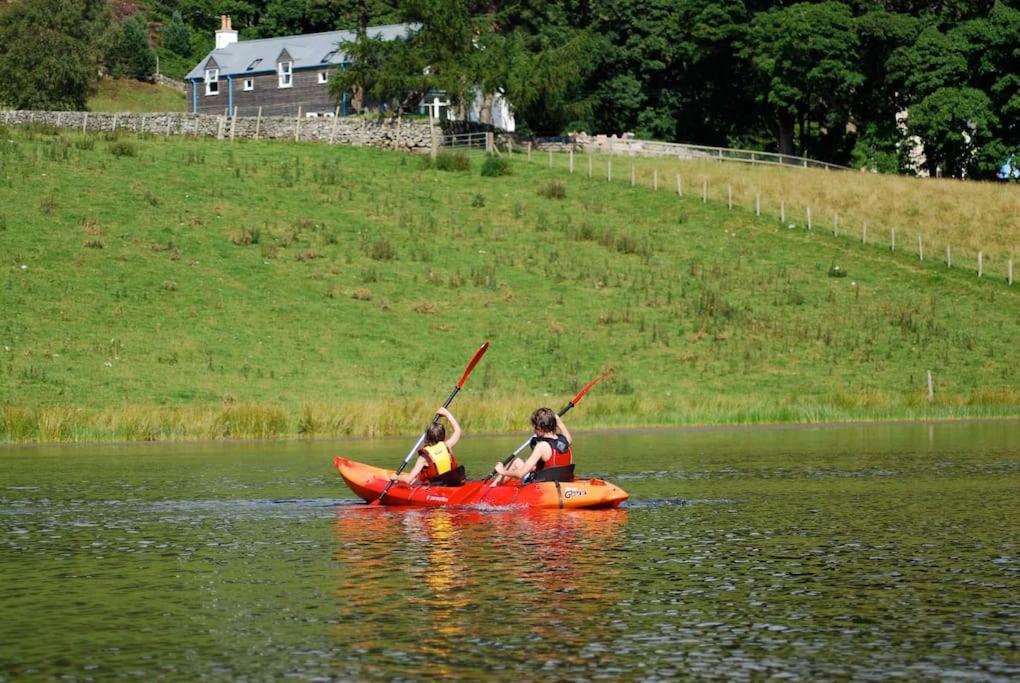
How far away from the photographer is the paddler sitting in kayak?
2567 centimetres

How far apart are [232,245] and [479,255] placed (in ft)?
33.1

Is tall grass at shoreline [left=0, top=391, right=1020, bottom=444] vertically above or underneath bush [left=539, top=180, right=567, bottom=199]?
underneath

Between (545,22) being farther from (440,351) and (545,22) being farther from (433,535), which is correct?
(433,535)

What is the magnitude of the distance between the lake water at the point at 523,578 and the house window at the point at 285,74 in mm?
89350

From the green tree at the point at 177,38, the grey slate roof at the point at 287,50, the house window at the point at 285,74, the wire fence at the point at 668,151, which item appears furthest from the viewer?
the green tree at the point at 177,38

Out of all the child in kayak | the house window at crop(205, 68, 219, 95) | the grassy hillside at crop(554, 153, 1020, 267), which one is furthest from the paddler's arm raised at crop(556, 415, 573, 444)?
the house window at crop(205, 68, 219, 95)

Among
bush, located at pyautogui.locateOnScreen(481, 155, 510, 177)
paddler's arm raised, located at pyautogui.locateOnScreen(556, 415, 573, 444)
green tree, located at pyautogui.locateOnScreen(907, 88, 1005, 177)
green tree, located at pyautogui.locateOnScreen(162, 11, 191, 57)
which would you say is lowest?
paddler's arm raised, located at pyautogui.locateOnScreen(556, 415, 573, 444)

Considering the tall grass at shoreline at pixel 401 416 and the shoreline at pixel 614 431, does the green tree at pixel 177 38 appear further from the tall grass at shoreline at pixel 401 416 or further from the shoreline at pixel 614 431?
the shoreline at pixel 614 431

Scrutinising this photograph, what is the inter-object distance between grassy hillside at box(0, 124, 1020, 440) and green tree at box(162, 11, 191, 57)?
7441cm

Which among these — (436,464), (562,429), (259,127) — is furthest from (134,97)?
(562,429)

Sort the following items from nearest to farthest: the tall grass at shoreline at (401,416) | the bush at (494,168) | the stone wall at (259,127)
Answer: the tall grass at shoreline at (401,416)
the bush at (494,168)
the stone wall at (259,127)

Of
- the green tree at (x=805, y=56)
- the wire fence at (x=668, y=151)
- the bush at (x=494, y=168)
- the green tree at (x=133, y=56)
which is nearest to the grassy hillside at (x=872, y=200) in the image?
the wire fence at (x=668, y=151)

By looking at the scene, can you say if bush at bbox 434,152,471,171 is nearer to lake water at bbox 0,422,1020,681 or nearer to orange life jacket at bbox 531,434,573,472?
lake water at bbox 0,422,1020,681

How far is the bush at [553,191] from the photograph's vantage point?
250 feet
